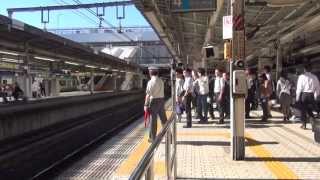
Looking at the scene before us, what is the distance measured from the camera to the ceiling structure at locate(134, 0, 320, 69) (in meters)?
16.6

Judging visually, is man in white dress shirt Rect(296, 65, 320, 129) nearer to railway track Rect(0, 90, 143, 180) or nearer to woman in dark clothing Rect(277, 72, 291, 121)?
woman in dark clothing Rect(277, 72, 291, 121)

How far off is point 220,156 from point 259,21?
11788mm

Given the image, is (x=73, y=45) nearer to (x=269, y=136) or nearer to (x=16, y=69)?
(x=16, y=69)

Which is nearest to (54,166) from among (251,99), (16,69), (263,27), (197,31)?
(251,99)

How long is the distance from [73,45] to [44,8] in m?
17.9

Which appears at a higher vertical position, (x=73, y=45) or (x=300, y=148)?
(x=73, y=45)

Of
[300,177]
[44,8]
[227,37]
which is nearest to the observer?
[300,177]

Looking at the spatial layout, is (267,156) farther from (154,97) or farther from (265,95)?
(265,95)

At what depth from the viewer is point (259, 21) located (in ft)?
70.7

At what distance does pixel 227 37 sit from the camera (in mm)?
10102

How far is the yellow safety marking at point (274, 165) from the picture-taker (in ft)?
28.7

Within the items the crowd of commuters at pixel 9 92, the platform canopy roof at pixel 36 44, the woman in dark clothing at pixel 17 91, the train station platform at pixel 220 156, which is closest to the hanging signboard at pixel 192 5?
the train station platform at pixel 220 156

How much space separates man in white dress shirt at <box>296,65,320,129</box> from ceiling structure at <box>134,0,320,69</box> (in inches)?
88.5

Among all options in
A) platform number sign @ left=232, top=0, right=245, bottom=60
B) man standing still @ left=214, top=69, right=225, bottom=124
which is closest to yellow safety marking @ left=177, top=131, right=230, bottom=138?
man standing still @ left=214, top=69, right=225, bottom=124
